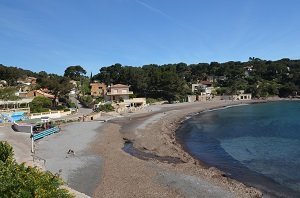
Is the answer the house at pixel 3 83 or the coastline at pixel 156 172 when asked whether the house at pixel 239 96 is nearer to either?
the house at pixel 3 83

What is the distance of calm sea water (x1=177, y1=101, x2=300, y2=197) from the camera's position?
25797 millimetres

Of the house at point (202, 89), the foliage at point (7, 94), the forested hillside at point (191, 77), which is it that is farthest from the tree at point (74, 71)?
the foliage at point (7, 94)

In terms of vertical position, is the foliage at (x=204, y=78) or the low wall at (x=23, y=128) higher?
the foliage at (x=204, y=78)

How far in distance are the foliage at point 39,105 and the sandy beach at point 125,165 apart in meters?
12.0

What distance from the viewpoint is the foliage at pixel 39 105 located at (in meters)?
56.8

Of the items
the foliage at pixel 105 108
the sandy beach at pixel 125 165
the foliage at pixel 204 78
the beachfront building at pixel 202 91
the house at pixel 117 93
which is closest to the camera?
the sandy beach at pixel 125 165

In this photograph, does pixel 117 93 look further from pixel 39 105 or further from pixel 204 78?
pixel 204 78

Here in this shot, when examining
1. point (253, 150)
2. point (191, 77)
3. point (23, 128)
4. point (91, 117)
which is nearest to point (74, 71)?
point (191, 77)

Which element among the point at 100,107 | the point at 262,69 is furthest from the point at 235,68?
the point at 100,107

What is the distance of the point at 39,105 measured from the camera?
60.5m

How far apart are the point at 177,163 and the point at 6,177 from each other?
1940 centimetres

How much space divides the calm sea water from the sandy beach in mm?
2061

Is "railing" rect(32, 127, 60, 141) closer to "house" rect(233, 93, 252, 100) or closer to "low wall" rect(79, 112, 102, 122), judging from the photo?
"low wall" rect(79, 112, 102, 122)

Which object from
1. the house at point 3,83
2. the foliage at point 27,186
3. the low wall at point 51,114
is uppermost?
the house at point 3,83
